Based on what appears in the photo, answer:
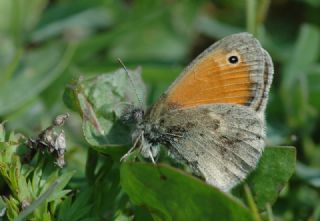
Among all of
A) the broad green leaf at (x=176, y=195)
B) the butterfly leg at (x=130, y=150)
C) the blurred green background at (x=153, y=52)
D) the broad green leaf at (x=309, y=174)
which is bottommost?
the broad green leaf at (x=309, y=174)

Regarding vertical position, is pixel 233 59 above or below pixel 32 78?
above

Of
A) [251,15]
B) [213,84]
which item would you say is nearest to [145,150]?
[213,84]

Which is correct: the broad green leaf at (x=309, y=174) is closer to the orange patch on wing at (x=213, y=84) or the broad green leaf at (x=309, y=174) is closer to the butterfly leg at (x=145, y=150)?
the orange patch on wing at (x=213, y=84)

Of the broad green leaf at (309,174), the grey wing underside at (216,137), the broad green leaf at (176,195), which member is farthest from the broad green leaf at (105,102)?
the broad green leaf at (309,174)

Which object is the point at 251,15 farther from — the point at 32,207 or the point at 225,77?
the point at 32,207

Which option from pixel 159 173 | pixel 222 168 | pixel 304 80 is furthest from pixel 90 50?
pixel 159 173

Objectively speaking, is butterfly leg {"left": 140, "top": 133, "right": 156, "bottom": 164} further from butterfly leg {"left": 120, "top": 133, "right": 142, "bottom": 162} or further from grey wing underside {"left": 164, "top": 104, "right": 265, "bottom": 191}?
grey wing underside {"left": 164, "top": 104, "right": 265, "bottom": 191}
